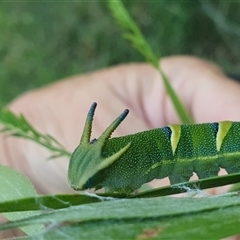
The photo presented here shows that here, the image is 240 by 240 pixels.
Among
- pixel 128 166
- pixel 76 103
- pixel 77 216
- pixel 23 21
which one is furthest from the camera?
pixel 23 21

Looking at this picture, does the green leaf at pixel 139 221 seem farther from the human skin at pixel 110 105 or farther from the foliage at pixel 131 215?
the human skin at pixel 110 105

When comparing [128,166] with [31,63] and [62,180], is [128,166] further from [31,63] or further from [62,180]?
[31,63]

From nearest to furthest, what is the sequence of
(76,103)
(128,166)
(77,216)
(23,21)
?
(77,216) < (128,166) < (76,103) < (23,21)

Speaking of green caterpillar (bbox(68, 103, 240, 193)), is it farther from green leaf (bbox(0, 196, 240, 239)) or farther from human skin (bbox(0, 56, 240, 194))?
human skin (bbox(0, 56, 240, 194))

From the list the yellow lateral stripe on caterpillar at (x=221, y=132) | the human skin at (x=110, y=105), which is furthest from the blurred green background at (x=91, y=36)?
the yellow lateral stripe on caterpillar at (x=221, y=132)

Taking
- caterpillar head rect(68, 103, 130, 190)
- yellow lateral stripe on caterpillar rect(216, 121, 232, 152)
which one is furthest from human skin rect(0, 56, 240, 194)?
caterpillar head rect(68, 103, 130, 190)

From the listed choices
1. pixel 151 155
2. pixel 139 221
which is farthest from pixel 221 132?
pixel 139 221

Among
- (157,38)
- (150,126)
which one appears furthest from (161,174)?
(157,38)
